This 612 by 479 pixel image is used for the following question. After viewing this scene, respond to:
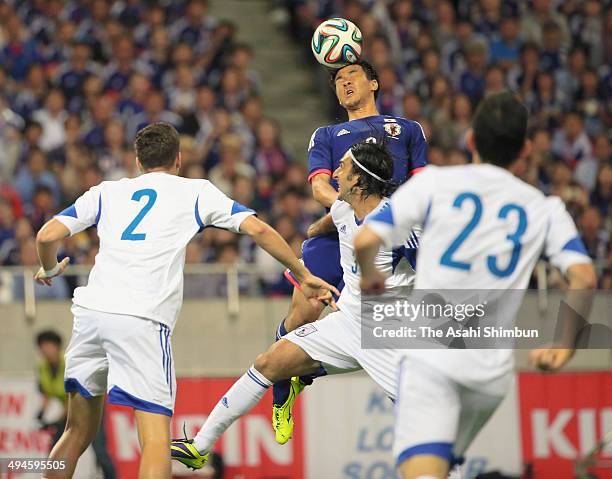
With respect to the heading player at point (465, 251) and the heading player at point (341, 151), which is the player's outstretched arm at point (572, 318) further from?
the heading player at point (341, 151)

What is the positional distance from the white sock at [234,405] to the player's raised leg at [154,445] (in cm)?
96

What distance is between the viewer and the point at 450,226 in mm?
5758

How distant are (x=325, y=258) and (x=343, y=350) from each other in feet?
2.75

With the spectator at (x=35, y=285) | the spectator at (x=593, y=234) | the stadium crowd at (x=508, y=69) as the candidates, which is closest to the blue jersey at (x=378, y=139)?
the spectator at (x=35, y=285)

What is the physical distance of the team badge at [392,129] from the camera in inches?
328

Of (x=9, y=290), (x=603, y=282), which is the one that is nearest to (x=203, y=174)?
(x=9, y=290)

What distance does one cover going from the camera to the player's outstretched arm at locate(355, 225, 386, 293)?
573 centimetres

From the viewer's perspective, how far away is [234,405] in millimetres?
8320

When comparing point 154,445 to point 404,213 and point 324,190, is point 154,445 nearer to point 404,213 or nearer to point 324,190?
point 324,190

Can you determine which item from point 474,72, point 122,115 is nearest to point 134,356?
point 122,115

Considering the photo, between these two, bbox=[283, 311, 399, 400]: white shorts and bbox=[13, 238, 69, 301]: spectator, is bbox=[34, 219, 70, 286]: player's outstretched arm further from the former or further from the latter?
bbox=[13, 238, 69, 301]: spectator

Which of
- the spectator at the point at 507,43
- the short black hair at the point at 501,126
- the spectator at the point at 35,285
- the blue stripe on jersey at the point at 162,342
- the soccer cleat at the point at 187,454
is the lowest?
the soccer cleat at the point at 187,454

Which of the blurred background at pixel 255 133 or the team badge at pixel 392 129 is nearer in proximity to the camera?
the team badge at pixel 392 129

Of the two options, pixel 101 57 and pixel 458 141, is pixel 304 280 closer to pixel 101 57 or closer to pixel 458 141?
pixel 458 141
